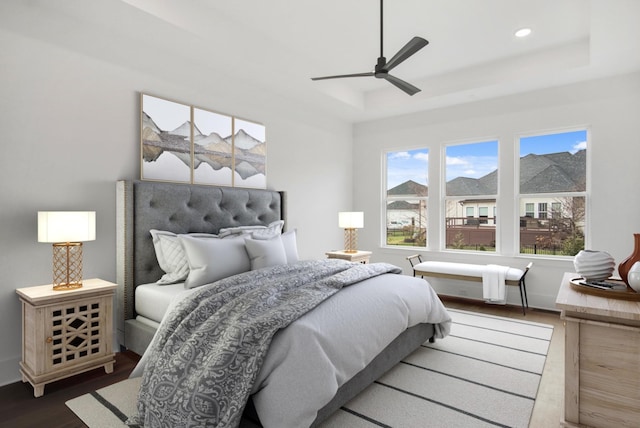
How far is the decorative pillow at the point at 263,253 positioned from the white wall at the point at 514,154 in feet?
9.25

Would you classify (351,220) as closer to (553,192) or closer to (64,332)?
(553,192)

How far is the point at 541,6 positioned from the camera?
123 inches

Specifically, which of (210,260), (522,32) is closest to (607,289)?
(210,260)

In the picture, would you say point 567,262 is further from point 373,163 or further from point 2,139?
point 2,139

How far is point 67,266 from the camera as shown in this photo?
252 centimetres

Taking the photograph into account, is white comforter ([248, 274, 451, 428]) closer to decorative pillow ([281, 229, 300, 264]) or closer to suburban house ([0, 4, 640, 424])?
decorative pillow ([281, 229, 300, 264])

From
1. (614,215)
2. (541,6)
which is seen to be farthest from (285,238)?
(614,215)

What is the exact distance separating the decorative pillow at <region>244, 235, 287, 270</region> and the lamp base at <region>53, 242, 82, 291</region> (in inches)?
50.3

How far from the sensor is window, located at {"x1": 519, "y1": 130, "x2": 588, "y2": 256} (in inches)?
169

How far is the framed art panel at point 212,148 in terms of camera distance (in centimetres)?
364

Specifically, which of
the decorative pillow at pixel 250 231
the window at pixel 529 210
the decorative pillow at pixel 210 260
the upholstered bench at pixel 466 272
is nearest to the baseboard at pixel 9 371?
the decorative pillow at pixel 210 260

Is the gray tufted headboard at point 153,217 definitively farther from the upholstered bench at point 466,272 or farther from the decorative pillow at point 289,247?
the upholstered bench at point 466,272

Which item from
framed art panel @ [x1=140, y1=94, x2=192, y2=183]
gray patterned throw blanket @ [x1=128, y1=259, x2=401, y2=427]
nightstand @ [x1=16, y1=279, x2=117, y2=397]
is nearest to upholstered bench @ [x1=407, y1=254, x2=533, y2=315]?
gray patterned throw blanket @ [x1=128, y1=259, x2=401, y2=427]

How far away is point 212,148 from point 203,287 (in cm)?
187
